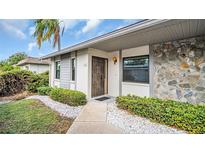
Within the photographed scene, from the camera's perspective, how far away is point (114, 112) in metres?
4.58

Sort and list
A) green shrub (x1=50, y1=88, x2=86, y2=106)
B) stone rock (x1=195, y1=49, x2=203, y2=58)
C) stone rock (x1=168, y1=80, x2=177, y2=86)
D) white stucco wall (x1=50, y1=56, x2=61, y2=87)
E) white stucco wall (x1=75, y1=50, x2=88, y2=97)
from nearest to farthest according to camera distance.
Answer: stone rock (x1=195, y1=49, x2=203, y2=58) < stone rock (x1=168, y1=80, x2=177, y2=86) < green shrub (x1=50, y1=88, x2=86, y2=106) < white stucco wall (x1=75, y1=50, x2=88, y2=97) < white stucco wall (x1=50, y1=56, x2=61, y2=87)

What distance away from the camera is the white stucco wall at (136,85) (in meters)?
5.86

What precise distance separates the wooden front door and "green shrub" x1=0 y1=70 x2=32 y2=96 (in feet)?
19.3

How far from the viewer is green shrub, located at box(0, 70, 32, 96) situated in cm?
845

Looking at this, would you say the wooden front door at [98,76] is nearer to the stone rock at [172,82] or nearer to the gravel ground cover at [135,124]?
the gravel ground cover at [135,124]

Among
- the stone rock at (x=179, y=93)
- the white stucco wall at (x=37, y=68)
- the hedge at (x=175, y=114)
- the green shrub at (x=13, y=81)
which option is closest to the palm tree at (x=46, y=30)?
the green shrub at (x=13, y=81)

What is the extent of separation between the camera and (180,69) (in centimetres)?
497

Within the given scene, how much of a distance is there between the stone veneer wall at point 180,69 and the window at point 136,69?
45 cm

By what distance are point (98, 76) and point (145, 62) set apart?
263 cm

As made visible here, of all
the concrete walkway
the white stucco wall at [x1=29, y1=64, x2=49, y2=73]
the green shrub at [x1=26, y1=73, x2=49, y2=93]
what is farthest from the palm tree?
the concrete walkway

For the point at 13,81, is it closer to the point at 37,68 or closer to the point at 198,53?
the point at 37,68

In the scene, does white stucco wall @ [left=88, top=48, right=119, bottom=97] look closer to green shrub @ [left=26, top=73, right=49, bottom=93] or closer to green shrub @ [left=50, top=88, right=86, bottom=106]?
green shrub @ [left=50, top=88, right=86, bottom=106]
